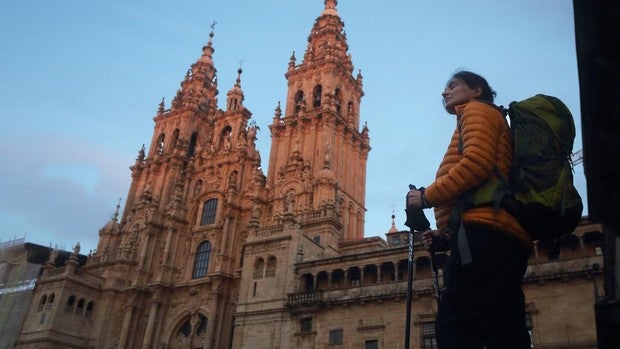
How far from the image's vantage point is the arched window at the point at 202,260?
151ft

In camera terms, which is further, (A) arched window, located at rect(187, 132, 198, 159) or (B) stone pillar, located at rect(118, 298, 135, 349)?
(A) arched window, located at rect(187, 132, 198, 159)

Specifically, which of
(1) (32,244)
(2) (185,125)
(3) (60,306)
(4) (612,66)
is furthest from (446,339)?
(1) (32,244)

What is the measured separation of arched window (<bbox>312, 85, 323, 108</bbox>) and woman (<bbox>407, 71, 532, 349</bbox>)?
42.5 m

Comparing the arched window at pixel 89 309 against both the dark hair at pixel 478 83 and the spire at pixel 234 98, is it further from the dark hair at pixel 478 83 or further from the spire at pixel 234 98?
the dark hair at pixel 478 83

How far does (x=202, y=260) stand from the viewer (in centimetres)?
4678

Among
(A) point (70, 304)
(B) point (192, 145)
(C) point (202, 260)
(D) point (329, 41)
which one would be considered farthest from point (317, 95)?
(A) point (70, 304)

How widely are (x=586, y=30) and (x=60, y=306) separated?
4585cm

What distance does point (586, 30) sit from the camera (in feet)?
19.9

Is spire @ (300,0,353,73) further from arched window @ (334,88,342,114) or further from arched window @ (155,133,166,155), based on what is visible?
arched window @ (155,133,166,155)

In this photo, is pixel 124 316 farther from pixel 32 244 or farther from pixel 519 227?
pixel 519 227

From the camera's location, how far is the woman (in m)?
5.14

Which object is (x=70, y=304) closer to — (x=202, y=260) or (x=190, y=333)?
(x=190, y=333)

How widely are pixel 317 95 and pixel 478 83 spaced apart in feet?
142

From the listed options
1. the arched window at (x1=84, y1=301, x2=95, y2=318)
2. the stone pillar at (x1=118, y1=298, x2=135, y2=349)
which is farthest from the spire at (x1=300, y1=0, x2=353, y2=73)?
the arched window at (x1=84, y1=301, x2=95, y2=318)
